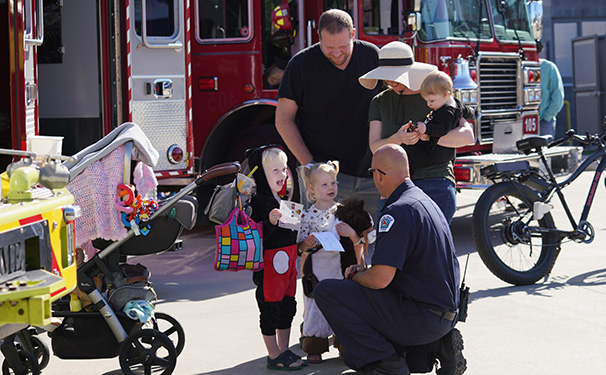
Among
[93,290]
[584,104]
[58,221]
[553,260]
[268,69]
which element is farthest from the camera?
[584,104]

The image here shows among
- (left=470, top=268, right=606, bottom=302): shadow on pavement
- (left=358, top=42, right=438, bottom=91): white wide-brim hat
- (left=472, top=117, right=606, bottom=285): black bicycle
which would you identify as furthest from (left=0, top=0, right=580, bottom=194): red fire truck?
(left=358, top=42, right=438, bottom=91): white wide-brim hat

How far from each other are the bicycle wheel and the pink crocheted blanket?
10.1 feet

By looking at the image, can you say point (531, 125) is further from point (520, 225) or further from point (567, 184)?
point (520, 225)

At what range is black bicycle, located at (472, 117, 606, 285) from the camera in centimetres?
715

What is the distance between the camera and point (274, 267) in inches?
207

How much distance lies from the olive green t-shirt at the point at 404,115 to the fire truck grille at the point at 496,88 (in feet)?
14.5

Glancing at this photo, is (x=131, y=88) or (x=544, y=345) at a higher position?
(x=131, y=88)

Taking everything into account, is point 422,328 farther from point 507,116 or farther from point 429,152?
point 507,116

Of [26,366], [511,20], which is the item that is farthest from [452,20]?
[26,366]

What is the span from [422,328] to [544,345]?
1320 millimetres

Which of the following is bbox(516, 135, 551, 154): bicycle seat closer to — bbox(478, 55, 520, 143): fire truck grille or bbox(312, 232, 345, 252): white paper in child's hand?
bbox(478, 55, 520, 143): fire truck grille

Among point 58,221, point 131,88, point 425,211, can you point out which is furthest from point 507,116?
point 58,221

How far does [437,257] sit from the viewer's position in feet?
15.1

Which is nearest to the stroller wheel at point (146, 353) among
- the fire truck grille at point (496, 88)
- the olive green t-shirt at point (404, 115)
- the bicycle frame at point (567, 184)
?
the olive green t-shirt at point (404, 115)
